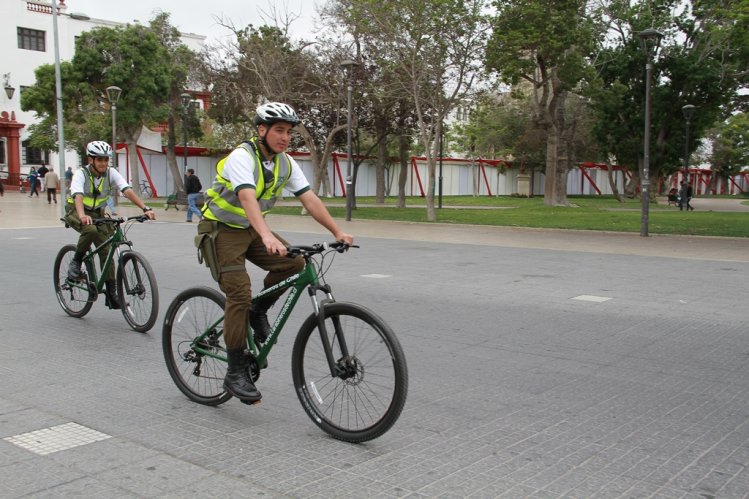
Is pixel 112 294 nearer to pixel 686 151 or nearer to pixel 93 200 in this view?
pixel 93 200

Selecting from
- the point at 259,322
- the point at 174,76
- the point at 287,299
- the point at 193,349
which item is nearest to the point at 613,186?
the point at 174,76

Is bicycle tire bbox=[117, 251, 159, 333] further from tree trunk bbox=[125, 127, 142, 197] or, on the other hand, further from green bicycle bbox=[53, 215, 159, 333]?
tree trunk bbox=[125, 127, 142, 197]

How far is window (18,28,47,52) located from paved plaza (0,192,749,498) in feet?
149

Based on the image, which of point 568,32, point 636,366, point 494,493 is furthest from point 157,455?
point 568,32

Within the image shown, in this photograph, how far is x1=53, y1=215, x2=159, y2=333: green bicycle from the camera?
22.7ft

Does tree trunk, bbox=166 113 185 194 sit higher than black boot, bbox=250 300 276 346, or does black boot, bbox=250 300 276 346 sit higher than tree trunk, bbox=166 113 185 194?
tree trunk, bbox=166 113 185 194

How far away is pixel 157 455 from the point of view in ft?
12.7

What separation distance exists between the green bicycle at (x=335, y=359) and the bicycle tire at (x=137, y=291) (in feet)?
7.70

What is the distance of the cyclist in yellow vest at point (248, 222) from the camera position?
13.9ft

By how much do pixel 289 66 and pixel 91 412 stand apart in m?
26.7

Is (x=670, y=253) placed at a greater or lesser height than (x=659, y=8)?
lesser

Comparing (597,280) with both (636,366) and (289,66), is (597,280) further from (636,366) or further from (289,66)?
(289,66)

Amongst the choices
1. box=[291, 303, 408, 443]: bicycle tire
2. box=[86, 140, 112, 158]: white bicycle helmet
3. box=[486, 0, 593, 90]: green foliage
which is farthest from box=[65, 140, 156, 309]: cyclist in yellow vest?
box=[486, 0, 593, 90]: green foliage

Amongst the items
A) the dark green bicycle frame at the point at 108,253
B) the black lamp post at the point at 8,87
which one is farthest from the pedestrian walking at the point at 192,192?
the black lamp post at the point at 8,87
